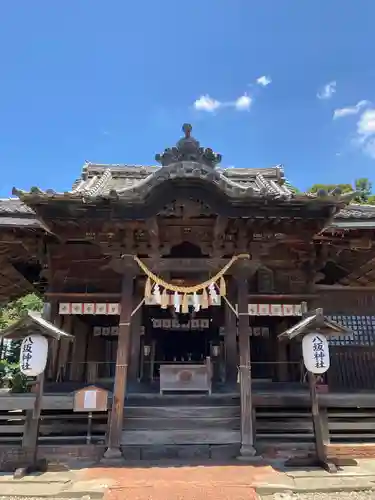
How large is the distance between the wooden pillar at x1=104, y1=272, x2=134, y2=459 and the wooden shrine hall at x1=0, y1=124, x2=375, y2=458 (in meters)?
0.03

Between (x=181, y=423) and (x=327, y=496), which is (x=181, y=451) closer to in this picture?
(x=181, y=423)

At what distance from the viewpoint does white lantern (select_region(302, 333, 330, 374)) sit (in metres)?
7.14

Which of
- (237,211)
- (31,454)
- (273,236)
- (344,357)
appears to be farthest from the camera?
(344,357)

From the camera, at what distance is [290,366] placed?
11188mm

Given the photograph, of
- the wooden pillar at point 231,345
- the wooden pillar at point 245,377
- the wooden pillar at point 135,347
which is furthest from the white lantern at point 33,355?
the wooden pillar at point 231,345

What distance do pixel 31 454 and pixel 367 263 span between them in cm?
891

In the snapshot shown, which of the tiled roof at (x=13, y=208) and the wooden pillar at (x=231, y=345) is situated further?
the wooden pillar at (x=231, y=345)

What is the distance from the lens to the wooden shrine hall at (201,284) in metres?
7.70

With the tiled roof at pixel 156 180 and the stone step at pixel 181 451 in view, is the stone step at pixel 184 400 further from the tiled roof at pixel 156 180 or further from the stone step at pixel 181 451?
the tiled roof at pixel 156 180

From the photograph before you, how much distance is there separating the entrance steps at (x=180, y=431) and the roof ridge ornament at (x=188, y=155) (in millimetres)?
5094

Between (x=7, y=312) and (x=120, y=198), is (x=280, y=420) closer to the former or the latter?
(x=120, y=198)

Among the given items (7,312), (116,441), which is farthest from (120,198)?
(7,312)

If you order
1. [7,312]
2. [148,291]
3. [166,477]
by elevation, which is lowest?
[166,477]

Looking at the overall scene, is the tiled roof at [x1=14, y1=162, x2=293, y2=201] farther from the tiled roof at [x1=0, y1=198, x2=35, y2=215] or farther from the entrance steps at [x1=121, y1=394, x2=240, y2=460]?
the entrance steps at [x1=121, y1=394, x2=240, y2=460]
